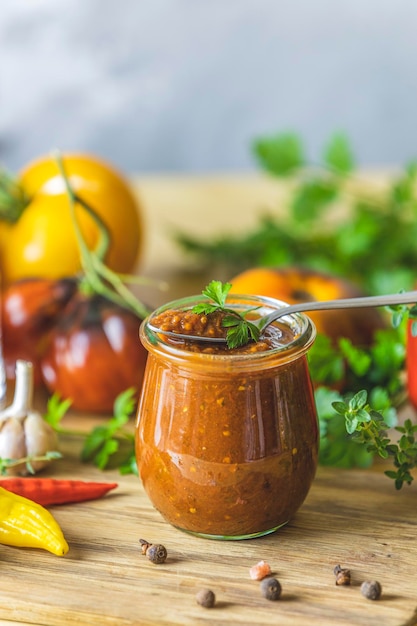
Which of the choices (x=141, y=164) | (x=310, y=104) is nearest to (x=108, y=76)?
(x=141, y=164)

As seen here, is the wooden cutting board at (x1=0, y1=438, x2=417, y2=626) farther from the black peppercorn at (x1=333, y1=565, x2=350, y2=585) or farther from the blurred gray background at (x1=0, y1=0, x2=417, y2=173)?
the blurred gray background at (x1=0, y1=0, x2=417, y2=173)

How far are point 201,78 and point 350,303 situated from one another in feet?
8.64

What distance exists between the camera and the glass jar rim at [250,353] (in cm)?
116

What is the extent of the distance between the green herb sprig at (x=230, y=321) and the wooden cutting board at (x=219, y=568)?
30 cm

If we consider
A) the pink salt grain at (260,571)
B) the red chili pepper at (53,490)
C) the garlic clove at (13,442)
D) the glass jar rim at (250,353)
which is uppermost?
the glass jar rim at (250,353)

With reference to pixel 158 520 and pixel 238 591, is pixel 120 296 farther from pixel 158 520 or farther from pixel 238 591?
pixel 238 591

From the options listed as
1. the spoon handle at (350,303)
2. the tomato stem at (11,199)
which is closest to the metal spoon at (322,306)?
the spoon handle at (350,303)

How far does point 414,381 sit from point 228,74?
2.39m

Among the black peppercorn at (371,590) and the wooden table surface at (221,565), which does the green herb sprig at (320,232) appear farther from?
the black peppercorn at (371,590)

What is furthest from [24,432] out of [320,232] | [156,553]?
[320,232]

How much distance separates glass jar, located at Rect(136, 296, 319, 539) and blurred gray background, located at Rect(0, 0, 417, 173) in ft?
8.44

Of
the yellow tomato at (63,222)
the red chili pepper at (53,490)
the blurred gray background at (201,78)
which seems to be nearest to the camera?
the red chili pepper at (53,490)

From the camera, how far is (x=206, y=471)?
119 centimetres

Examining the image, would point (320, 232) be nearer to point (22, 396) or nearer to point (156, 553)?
point (22, 396)
